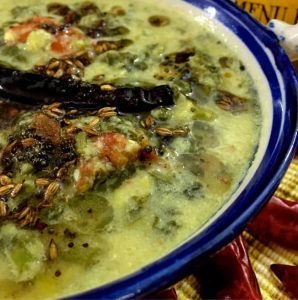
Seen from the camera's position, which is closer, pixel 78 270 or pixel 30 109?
pixel 78 270

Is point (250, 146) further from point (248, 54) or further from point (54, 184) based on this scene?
point (54, 184)

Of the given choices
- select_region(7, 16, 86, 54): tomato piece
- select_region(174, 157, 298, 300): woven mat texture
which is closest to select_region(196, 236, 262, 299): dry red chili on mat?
select_region(174, 157, 298, 300): woven mat texture

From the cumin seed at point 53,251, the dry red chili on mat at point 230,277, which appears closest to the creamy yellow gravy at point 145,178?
the cumin seed at point 53,251

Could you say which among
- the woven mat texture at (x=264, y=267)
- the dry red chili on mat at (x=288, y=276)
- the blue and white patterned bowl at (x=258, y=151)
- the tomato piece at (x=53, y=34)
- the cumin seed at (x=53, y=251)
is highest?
the blue and white patterned bowl at (x=258, y=151)

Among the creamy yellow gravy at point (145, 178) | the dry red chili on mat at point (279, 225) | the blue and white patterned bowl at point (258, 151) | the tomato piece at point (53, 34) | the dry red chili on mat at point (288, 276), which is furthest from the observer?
the tomato piece at point (53, 34)

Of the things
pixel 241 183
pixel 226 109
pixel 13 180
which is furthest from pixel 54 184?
pixel 226 109

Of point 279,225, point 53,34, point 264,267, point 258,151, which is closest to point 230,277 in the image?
point 264,267

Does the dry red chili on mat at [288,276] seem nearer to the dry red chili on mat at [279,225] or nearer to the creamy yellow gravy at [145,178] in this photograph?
the dry red chili on mat at [279,225]
